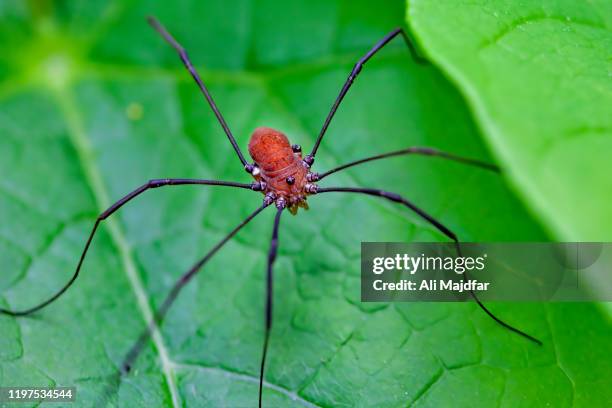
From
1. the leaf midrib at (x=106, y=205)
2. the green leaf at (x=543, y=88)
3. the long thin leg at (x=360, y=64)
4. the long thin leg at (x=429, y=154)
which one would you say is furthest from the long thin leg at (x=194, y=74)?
the green leaf at (x=543, y=88)

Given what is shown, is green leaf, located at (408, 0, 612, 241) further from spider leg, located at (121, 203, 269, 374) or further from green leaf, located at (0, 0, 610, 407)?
spider leg, located at (121, 203, 269, 374)

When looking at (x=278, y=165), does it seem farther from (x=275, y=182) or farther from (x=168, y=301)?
(x=168, y=301)

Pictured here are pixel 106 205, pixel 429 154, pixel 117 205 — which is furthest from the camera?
pixel 106 205

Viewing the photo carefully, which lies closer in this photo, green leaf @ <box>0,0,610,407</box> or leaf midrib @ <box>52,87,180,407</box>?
green leaf @ <box>0,0,610,407</box>

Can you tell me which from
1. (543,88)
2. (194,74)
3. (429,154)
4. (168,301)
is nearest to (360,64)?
(429,154)

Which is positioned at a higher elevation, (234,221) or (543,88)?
(234,221)

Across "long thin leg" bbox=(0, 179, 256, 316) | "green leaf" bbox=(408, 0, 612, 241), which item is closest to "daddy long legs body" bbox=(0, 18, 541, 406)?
"long thin leg" bbox=(0, 179, 256, 316)
